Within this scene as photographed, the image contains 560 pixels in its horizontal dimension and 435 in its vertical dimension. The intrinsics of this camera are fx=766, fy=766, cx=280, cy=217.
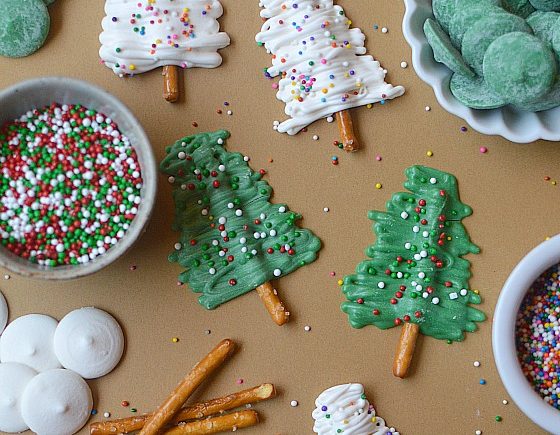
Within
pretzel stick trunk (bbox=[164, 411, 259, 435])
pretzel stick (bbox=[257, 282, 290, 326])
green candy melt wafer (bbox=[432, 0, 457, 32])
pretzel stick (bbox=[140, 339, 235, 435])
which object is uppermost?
green candy melt wafer (bbox=[432, 0, 457, 32])

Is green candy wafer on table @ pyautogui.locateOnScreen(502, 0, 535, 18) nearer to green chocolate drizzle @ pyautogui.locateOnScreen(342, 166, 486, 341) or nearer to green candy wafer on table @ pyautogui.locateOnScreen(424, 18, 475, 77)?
green candy wafer on table @ pyautogui.locateOnScreen(424, 18, 475, 77)

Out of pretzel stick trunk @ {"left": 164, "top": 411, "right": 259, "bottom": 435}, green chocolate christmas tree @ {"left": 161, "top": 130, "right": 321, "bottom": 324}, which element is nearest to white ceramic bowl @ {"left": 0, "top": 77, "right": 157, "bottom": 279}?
green chocolate christmas tree @ {"left": 161, "top": 130, "right": 321, "bottom": 324}

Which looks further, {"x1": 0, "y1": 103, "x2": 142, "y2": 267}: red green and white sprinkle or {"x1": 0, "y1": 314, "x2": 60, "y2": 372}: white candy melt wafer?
{"x1": 0, "y1": 314, "x2": 60, "y2": 372}: white candy melt wafer

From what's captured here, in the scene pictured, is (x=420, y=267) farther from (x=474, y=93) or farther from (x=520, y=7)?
(x=520, y=7)

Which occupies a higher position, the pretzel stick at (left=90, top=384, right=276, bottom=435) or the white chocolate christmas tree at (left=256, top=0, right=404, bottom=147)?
the white chocolate christmas tree at (left=256, top=0, right=404, bottom=147)

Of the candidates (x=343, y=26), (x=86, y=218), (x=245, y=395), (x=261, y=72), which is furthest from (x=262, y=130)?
(x=245, y=395)

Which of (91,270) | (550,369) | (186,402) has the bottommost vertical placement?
(186,402)

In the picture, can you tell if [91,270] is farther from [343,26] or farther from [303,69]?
[343,26]
